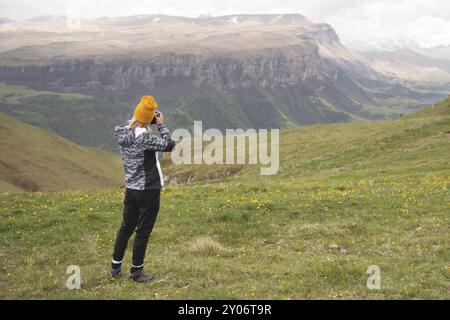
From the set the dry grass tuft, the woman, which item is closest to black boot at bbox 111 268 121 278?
the woman

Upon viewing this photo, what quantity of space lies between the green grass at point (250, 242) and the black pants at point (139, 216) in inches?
39.9

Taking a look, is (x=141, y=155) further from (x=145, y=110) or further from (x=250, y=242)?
(x=250, y=242)

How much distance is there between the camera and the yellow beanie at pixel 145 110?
1213cm

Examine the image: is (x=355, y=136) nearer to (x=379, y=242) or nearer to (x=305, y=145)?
(x=305, y=145)

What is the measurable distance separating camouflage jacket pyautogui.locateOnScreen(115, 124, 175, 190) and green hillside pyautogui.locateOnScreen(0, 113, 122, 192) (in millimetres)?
110865

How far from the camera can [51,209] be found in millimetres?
22156

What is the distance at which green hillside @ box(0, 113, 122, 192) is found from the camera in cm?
14038

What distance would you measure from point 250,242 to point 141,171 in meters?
6.65

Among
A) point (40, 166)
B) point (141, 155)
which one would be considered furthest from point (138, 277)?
point (40, 166)

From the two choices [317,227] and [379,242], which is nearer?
[379,242]

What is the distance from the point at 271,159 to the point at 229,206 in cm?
3647

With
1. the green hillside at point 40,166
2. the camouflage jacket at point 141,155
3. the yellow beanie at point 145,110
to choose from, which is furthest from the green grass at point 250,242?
the green hillside at point 40,166

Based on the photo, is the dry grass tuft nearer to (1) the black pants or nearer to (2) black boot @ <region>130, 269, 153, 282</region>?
(2) black boot @ <region>130, 269, 153, 282</region>
